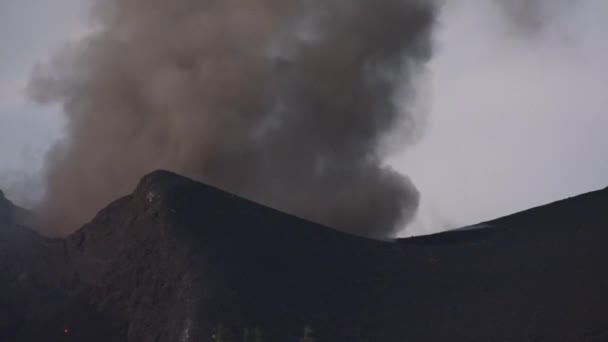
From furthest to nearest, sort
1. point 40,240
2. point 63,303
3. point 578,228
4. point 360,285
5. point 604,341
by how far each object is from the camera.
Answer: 1. point 40,240
2. point 578,228
3. point 63,303
4. point 360,285
5. point 604,341

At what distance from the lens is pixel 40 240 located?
2486 inches

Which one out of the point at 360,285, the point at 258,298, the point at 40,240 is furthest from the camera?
the point at 40,240

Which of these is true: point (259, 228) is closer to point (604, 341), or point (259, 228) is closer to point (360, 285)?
point (360, 285)

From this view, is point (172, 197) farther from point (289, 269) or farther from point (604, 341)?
point (604, 341)

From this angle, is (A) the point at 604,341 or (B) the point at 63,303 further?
(B) the point at 63,303

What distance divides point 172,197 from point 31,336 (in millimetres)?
11977

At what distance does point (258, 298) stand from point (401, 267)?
1042cm

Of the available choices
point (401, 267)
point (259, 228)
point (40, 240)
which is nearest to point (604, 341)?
point (401, 267)

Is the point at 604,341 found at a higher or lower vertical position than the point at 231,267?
lower

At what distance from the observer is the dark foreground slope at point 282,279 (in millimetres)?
44562

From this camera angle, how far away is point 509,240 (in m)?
58.7

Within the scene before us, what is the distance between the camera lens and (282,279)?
1917 inches

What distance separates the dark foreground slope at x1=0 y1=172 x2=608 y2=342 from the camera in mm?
44562

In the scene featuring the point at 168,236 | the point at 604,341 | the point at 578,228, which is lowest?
the point at 604,341
